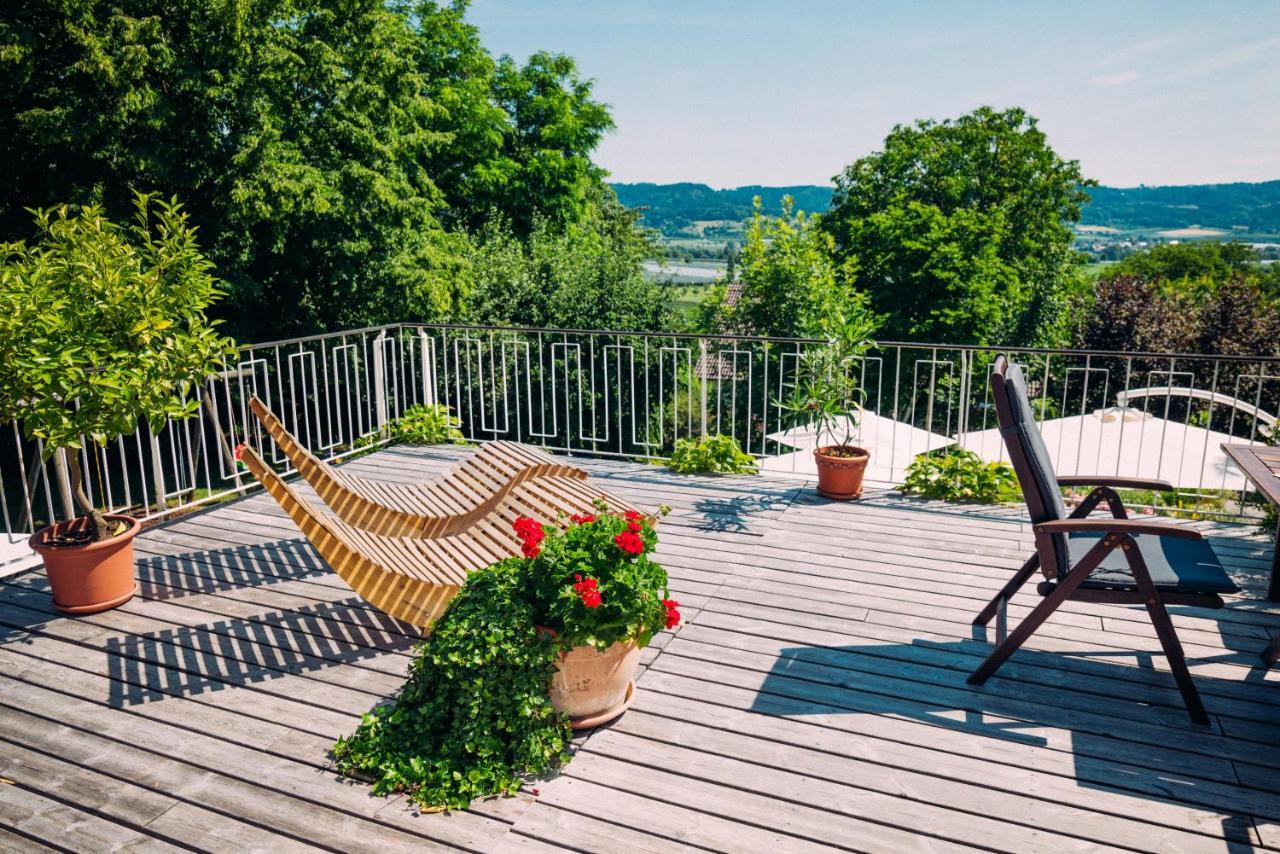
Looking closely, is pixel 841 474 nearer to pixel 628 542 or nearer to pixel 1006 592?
pixel 1006 592

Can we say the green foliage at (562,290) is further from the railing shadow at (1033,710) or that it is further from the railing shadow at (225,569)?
the railing shadow at (1033,710)

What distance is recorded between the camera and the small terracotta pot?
18.1ft

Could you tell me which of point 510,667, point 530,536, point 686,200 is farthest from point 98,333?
point 686,200

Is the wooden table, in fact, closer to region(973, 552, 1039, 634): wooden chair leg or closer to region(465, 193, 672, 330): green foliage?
region(973, 552, 1039, 634): wooden chair leg

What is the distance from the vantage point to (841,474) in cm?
552

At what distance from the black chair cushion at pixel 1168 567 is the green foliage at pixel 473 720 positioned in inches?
79.4

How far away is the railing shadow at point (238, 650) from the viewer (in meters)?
3.23

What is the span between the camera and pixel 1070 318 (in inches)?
1144

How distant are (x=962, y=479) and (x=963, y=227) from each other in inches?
900

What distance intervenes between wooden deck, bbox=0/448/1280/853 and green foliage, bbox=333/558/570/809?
10 cm

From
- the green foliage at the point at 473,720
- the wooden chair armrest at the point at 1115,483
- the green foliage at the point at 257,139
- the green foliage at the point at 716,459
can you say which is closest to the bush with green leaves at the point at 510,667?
the green foliage at the point at 473,720

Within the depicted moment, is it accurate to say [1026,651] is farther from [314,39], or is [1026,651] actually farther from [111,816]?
[314,39]

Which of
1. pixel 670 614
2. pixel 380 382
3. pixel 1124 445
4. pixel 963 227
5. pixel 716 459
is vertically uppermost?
pixel 963 227

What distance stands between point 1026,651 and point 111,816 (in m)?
3.34
